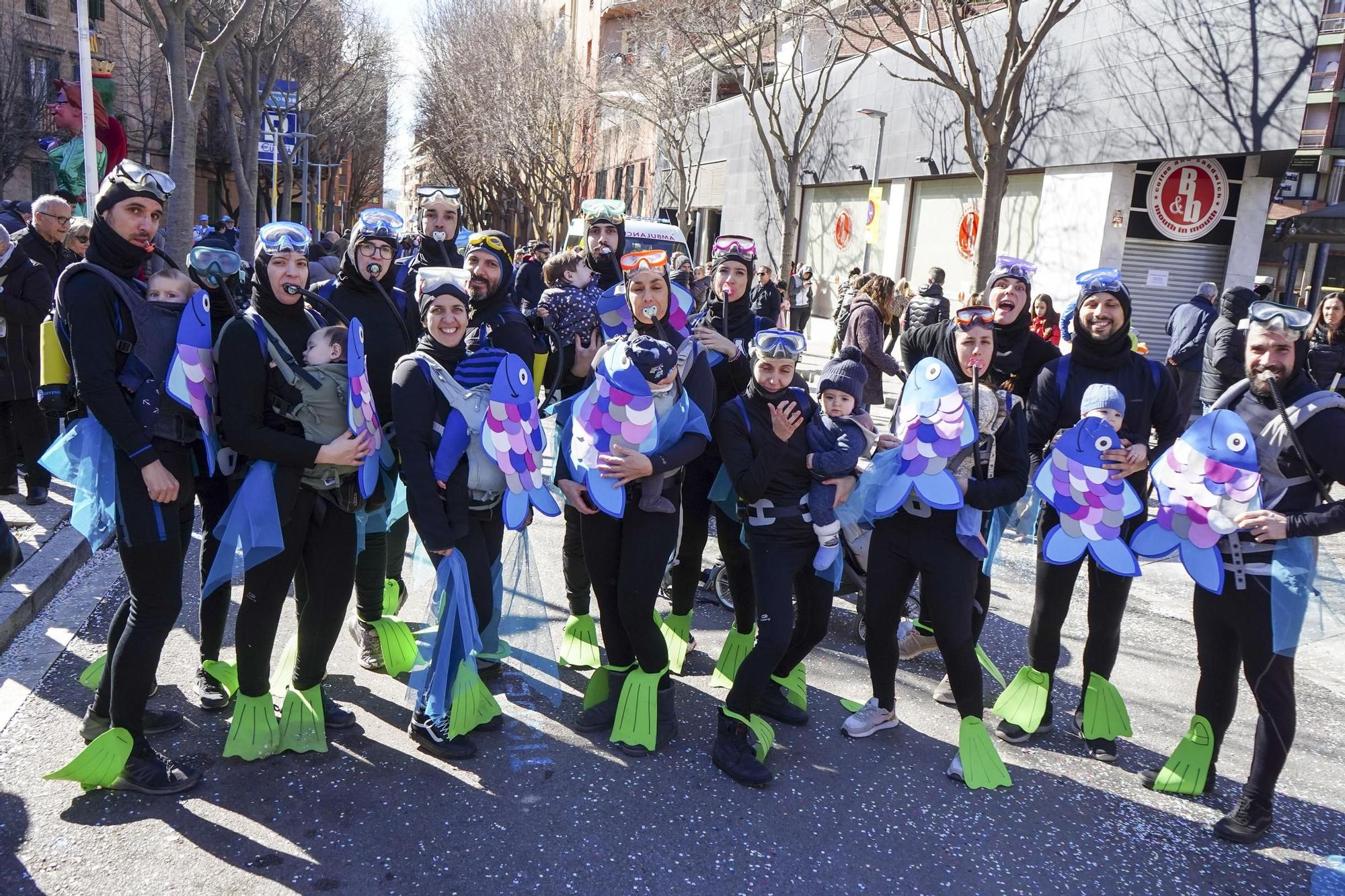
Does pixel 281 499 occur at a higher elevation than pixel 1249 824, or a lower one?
higher

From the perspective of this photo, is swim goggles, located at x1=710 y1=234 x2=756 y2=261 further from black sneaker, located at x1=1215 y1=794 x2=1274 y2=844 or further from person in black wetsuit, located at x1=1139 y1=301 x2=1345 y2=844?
black sneaker, located at x1=1215 y1=794 x2=1274 y2=844

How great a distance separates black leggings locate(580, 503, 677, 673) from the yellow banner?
15461 mm

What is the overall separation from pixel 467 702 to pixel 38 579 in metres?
2.65

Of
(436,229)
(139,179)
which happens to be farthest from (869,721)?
(436,229)

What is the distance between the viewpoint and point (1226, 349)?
300 inches

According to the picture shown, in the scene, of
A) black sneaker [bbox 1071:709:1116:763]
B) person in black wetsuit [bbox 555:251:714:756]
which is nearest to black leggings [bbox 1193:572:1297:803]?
black sneaker [bbox 1071:709:1116:763]

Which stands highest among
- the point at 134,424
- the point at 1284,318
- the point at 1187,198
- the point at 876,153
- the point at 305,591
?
the point at 876,153

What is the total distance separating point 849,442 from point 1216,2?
48.0 ft

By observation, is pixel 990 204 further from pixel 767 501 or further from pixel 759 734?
pixel 759 734

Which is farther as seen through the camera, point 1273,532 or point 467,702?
point 467,702

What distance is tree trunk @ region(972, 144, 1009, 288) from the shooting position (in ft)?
36.4

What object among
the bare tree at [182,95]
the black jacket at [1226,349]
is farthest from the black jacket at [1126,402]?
the bare tree at [182,95]

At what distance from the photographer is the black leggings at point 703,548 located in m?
4.10

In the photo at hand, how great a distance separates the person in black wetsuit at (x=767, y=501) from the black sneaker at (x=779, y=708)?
0.36m
